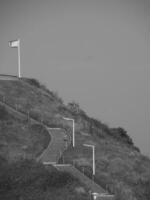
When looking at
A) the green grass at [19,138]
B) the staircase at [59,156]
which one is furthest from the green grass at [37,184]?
the green grass at [19,138]

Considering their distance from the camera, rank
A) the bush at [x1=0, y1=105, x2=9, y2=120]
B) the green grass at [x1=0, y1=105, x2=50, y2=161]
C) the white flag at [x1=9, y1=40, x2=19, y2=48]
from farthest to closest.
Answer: the white flag at [x1=9, y1=40, x2=19, y2=48] → the bush at [x1=0, y1=105, x2=9, y2=120] → the green grass at [x1=0, y1=105, x2=50, y2=161]

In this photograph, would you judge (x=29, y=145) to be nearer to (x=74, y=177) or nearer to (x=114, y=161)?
(x=114, y=161)

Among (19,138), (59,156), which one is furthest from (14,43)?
(59,156)

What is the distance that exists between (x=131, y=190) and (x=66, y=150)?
8949mm

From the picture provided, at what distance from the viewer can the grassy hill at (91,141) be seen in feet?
174

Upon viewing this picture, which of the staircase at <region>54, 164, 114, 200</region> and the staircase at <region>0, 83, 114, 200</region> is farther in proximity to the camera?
the staircase at <region>0, 83, 114, 200</region>

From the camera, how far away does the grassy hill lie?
2091 inches

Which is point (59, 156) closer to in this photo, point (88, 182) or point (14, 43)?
point (88, 182)

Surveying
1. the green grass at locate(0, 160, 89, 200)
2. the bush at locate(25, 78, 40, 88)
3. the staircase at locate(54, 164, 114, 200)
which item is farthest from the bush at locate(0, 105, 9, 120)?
the bush at locate(25, 78, 40, 88)

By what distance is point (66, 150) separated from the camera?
59.1 metres

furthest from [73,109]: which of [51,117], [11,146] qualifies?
[11,146]

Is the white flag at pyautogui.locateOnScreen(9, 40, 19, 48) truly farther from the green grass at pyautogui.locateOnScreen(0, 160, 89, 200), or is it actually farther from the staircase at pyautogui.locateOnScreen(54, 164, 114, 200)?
the green grass at pyautogui.locateOnScreen(0, 160, 89, 200)

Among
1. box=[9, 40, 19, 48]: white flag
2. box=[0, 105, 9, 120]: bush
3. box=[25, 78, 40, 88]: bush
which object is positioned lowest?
box=[0, 105, 9, 120]: bush

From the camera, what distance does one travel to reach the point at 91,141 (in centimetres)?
6838
